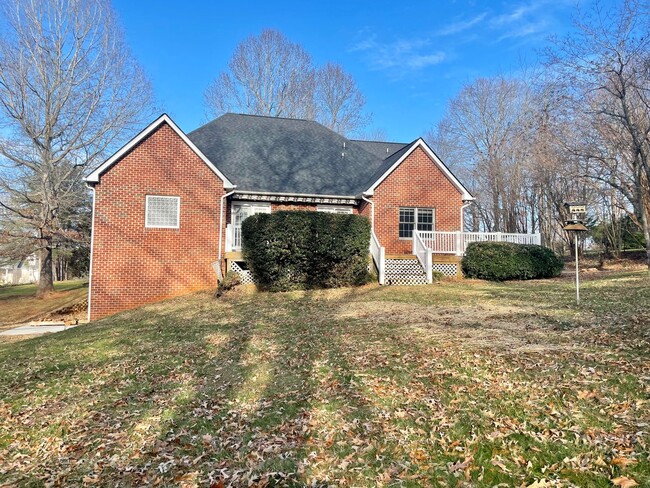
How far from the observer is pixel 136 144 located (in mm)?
14742

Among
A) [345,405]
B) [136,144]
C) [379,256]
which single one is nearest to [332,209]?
[379,256]

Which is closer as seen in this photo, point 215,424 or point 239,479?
point 239,479

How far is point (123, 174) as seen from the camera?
14.6 metres

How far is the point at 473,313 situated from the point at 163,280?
35.7ft

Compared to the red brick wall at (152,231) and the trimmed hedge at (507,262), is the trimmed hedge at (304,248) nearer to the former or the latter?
the red brick wall at (152,231)

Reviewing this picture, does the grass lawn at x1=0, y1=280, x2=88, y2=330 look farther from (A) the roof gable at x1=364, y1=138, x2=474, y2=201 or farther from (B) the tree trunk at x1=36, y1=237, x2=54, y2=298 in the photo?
(A) the roof gable at x1=364, y1=138, x2=474, y2=201

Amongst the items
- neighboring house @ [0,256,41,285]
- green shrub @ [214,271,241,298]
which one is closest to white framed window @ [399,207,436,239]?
green shrub @ [214,271,241,298]

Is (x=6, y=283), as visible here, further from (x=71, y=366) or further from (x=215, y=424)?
(x=215, y=424)

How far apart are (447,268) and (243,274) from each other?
8.11 metres

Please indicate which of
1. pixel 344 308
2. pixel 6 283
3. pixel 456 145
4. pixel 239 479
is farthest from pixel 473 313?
pixel 6 283

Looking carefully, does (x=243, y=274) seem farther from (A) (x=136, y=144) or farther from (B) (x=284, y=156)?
(B) (x=284, y=156)

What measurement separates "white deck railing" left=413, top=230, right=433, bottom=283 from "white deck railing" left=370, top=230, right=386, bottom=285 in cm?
164

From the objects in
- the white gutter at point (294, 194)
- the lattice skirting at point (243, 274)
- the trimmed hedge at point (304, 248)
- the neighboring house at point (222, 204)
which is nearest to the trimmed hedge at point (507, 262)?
the neighboring house at point (222, 204)

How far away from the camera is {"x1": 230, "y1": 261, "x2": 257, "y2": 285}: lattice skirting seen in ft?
48.4
